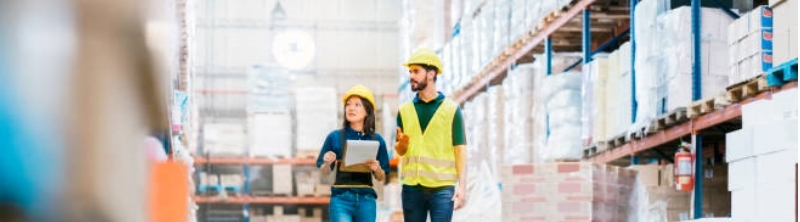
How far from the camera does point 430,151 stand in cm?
593

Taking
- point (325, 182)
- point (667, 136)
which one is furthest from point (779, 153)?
point (325, 182)

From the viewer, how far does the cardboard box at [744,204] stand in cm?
620

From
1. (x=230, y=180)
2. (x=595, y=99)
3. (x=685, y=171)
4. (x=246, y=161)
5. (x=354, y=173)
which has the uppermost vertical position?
(x=595, y=99)

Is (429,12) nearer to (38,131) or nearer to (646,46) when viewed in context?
(646,46)

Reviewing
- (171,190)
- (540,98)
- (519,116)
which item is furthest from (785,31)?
(519,116)

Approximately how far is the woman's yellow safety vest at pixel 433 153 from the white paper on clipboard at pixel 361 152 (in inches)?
6.7

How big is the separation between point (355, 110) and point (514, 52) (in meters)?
5.92

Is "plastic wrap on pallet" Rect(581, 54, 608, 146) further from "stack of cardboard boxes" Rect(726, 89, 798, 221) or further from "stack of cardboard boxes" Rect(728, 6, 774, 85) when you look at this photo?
"stack of cardboard boxes" Rect(726, 89, 798, 221)

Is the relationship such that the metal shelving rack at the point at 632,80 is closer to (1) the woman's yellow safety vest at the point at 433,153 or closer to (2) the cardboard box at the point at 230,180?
(1) the woman's yellow safety vest at the point at 433,153

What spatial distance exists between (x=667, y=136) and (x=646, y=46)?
0.61m

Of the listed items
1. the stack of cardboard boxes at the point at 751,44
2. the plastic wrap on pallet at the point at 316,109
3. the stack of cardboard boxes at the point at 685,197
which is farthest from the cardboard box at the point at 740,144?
the plastic wrap on pallet at the point at 316,109

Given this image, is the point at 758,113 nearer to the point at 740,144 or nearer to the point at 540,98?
the point at 740,144

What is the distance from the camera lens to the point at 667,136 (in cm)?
847

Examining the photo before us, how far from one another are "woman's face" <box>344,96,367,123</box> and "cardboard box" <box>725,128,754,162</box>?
6.15 feet
